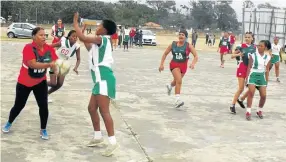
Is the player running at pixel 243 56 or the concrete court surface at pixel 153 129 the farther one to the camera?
the player running at pixel 243 56

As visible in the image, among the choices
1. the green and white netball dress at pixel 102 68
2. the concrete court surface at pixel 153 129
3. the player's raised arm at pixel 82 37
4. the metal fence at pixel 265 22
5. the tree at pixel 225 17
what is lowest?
the concrete court surface at pixel 153 129

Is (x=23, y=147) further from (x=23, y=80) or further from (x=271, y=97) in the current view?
(x=271, y=97)

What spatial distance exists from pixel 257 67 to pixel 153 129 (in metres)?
2.68

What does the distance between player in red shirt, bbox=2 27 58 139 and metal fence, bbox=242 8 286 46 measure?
72.1 ft

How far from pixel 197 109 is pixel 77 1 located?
62498 mm

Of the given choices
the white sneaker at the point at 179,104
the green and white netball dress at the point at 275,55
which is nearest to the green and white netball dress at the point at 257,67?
the white sneaker at the point at 179,104

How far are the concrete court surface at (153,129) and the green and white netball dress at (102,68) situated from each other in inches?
33.9

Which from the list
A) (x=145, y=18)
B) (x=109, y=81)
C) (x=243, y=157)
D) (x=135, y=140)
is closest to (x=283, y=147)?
(x=243, y=157)

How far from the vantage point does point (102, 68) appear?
5.62 meters

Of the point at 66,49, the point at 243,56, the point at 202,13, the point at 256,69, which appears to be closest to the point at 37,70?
the point at 66,49

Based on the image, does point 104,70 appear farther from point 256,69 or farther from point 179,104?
point 256,69

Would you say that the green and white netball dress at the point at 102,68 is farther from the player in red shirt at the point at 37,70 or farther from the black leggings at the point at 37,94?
the black leggings at the point at 37,94

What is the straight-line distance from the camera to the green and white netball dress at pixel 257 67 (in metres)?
8.43

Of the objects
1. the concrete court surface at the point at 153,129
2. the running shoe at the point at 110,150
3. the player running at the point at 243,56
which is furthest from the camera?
the player running at the point at 243,56
